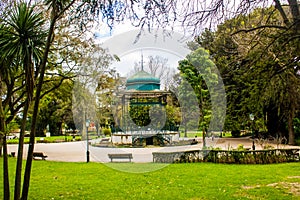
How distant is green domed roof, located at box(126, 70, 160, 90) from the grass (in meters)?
11.4

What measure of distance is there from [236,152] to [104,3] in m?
10.8

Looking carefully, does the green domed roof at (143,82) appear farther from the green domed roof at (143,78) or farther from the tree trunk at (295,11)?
the tree trunk at (295,11)

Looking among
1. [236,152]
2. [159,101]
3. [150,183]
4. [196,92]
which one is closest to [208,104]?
[196,92]

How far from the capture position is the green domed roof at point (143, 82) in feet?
78.2

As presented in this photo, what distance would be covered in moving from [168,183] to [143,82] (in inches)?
585

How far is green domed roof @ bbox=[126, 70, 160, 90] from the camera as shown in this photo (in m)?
23.8

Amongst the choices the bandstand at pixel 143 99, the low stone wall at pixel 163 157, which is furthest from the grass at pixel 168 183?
the bandstand at pixel 143 99

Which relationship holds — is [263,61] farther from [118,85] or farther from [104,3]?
[118,85]

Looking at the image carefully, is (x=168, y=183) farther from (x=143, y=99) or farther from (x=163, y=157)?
(x=143, y=99)

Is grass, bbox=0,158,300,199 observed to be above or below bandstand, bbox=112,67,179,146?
below

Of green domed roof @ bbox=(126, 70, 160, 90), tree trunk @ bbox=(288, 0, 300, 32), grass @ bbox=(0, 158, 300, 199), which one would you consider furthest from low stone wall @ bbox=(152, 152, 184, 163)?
tree trunk @ bbox=(288, 0, 300, 32)

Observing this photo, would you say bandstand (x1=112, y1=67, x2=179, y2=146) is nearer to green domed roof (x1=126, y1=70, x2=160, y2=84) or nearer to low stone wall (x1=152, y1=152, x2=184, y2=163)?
green domed roof (x1=126, y1=70, x2=160, y2=84)

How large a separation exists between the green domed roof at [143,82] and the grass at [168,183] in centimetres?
1142

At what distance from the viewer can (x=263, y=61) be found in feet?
23.0
